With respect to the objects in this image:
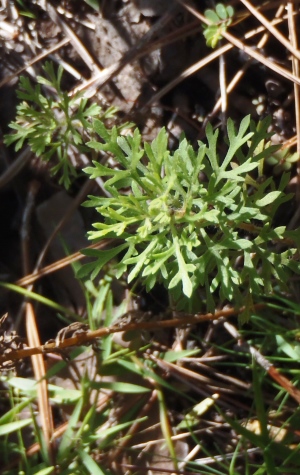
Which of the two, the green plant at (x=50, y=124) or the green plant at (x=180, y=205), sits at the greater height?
the green plant at (x=50, y=124)

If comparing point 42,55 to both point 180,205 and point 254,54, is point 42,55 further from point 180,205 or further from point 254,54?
point 180,205

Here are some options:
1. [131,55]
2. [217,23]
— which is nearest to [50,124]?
[131,55]

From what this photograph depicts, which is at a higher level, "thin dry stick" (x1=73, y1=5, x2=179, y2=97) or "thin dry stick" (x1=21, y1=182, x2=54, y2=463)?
"thin dry stick" (x1=73, y1=5, x2=179, y2=97)

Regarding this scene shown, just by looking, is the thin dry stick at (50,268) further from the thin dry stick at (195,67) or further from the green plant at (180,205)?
the green plant at (180,205)

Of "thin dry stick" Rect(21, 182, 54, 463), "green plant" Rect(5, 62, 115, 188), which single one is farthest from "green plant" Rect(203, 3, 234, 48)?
"thin dry stick" Rect(21, 182, 54, 463)

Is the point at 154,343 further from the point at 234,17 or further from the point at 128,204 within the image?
the point at 234,17

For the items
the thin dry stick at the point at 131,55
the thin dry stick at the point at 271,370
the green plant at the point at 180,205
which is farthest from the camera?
the thin dry stick at the point at 131,55

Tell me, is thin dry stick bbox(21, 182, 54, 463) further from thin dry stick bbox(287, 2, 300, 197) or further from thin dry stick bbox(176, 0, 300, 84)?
thin dry stick bbox(287, 2, 300, 197)

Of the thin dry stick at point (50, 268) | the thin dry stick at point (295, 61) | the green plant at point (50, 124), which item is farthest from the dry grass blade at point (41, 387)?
the thin dry stick at point (295, 61)
